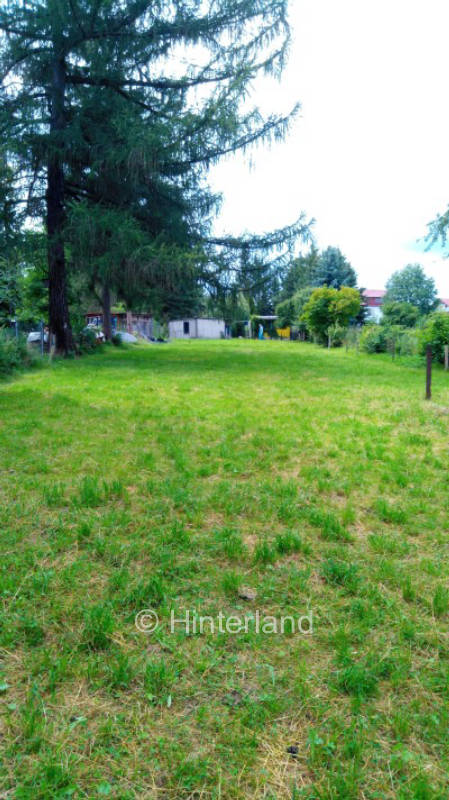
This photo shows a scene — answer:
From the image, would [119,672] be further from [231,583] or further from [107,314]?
[107,314]

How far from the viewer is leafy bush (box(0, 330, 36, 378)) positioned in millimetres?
10414

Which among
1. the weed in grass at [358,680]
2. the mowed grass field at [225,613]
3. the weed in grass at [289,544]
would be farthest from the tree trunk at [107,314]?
the weed in grass at [358,680]

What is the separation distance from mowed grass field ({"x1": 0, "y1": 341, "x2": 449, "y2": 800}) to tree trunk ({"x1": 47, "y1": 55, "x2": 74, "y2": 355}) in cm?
1063

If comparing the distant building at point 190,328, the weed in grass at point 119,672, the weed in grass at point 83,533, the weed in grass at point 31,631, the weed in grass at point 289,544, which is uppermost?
the distant building at point 190,328

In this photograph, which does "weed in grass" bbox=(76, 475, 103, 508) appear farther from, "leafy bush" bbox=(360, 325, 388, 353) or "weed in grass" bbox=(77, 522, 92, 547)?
"leafy bush" bbox=(360, 325, 388, 353)

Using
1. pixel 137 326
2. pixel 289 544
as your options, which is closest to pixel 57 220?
pixel 289 544

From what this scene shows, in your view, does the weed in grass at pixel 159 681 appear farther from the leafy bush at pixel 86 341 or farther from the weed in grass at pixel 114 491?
the leafy bush at pixel 86 341

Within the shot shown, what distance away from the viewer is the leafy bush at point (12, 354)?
10.4 m

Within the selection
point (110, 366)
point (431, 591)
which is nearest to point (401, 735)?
point (431, 591)

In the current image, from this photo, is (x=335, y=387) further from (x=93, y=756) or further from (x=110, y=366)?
(x=93, y=756)

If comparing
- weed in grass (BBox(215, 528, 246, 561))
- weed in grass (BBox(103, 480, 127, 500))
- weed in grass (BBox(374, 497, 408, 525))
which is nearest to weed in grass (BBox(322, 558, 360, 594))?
weed in grass (BBox(215, 528, 246, 561))

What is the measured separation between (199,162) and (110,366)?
7.49m

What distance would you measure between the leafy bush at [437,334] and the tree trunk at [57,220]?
11420mm

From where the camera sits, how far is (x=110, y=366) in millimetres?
12961
